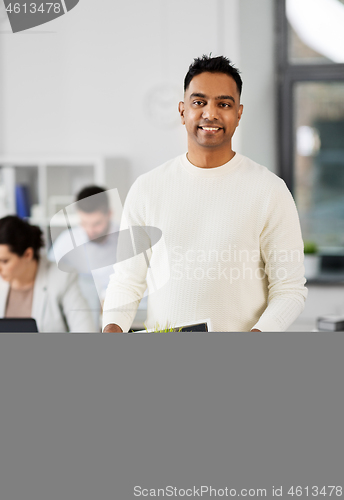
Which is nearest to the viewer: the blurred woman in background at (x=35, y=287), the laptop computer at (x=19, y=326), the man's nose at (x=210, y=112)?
the man's nose at (x=210, y=112)

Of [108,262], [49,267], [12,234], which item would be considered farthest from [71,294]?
[12,234]

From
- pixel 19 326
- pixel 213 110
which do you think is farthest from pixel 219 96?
pixel 19 326

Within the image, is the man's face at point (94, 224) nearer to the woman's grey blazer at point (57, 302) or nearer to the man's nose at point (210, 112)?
the woman's grey blazer at point (57, 302)

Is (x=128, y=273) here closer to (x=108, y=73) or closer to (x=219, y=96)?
(x=219, y=96)

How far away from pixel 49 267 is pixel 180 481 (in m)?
0.96

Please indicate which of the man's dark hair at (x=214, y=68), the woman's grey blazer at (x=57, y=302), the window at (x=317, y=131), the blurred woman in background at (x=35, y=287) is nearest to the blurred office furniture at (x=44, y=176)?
the blurred woman in background at (x=35, y=287)

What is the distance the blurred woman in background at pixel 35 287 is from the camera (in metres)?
1.15

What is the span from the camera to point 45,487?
0.33 m

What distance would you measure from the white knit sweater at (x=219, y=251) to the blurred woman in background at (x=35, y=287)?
0.63 ft

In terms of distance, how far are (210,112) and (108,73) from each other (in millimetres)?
767

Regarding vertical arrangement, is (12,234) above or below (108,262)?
above

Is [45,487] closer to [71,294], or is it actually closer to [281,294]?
[281,294]

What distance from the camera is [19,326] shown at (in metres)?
0.94

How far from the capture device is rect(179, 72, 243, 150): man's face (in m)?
0.79
